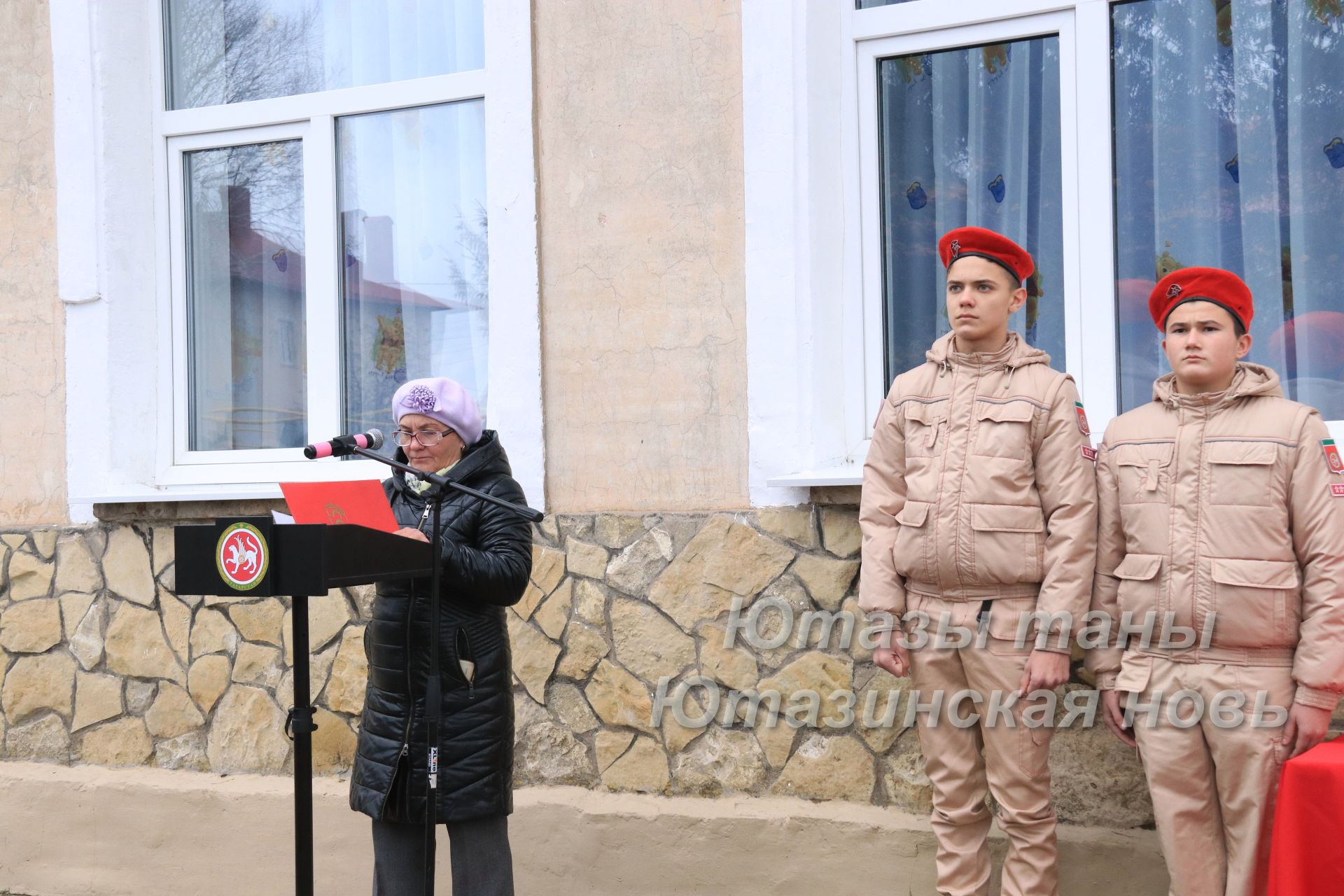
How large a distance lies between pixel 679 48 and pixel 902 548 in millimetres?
1970

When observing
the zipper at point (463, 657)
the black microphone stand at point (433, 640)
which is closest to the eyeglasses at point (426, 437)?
the black microphone stand at point (433, 640)

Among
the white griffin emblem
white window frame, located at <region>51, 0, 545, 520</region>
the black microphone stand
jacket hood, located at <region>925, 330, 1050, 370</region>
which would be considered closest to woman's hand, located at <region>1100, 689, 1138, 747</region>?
jacket hood, located at <region>925, 330, 1050, 370</region>

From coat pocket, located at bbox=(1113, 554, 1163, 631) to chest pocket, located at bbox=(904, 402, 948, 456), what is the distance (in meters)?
0.54

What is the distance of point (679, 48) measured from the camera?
163 inches

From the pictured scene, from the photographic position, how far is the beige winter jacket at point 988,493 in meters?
3.03

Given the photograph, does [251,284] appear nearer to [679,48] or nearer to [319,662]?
[319,662]

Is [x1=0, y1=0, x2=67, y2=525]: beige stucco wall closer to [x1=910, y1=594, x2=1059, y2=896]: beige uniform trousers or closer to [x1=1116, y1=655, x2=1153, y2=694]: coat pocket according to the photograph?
[x1=910, y1=594, x2=1059, y2=896]: beige uniform trousers

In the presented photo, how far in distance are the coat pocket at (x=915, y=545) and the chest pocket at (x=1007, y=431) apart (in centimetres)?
22

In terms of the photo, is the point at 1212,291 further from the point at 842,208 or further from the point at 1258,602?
the point at 842,208

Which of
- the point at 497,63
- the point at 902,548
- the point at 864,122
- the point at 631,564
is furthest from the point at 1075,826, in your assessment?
the point at 497,63

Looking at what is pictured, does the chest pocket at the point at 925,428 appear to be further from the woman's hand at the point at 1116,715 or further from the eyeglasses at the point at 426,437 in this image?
the eyeglasses at the point at 426,437

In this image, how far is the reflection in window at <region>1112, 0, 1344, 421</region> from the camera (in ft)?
12.1

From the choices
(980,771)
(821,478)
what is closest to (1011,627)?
(980,771)

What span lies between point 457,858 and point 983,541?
1550 millimetres
